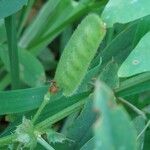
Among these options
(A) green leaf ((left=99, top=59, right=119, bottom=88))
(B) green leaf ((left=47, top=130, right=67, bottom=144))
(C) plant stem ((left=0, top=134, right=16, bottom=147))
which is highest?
(A) green leaf ((left=99, top=59, right=119, bottom=88))

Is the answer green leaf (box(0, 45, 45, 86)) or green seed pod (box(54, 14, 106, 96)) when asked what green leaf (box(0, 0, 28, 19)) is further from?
green leaf (box(0, 45, 45, 86))

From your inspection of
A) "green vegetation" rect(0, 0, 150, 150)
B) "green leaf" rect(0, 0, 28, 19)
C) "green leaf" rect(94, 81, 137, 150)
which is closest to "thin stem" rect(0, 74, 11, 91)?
"green vegetation" rect(0, 0, 150, 150)

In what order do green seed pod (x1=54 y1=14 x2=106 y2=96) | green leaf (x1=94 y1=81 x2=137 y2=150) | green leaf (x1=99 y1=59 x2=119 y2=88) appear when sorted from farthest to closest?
green leaf (x1=99 y1=59 x2=119 y2=88)
green seed pod (x1=54 y1=14 x2=106 y2=96)
green leaf (x1=94 y1=81 x2=137 y2=150)

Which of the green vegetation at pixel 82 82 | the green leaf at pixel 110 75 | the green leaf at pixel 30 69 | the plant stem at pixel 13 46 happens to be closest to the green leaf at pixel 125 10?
the green vegetation at pixel 82 82

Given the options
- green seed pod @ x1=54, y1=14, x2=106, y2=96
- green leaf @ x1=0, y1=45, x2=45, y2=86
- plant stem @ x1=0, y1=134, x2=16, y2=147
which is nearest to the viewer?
green seed pod @ x1=54, y1=14, x2=106, y2=96

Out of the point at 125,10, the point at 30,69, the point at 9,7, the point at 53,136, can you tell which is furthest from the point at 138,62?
the point at 30,69

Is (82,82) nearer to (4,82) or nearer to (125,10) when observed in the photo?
(125,10)
